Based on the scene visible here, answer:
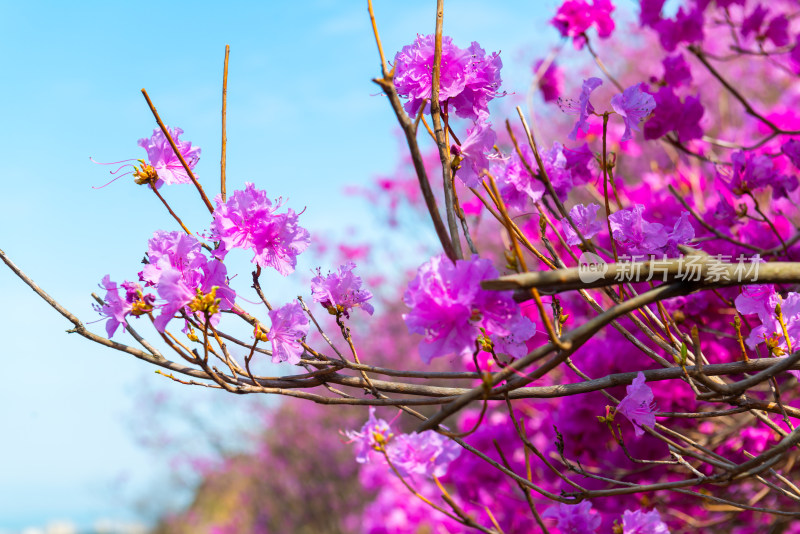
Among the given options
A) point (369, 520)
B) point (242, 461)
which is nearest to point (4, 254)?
point (369, 520)

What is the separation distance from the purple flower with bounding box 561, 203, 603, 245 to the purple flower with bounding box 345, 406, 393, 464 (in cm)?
63

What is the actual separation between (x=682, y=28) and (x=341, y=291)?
2.02 m

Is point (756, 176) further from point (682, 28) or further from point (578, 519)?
point (578, 519)

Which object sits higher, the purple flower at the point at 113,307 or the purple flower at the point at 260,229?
the purple flower at the point at 260,229

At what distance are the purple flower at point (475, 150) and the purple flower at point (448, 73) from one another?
7 cm

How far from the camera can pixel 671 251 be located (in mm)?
1439

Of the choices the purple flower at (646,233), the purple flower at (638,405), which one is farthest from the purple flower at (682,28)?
the purple flower at (638,405)

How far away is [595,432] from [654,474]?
31 centimetres

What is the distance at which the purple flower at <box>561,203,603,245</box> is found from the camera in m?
1.48

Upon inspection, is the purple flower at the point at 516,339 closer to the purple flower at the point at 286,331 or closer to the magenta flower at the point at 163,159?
the purple flower at the point at 286,331

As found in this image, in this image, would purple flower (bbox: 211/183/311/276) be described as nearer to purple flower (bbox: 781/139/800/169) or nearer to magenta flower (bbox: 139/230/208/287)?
magenta flower (bbox: 139/230/208/287)

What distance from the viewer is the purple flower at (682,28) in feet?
8.35

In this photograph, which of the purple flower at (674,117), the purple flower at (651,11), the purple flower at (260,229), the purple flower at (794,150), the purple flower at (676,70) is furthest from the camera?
the purple flower at (651,11)

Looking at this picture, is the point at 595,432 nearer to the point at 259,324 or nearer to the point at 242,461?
the point at 259,324
